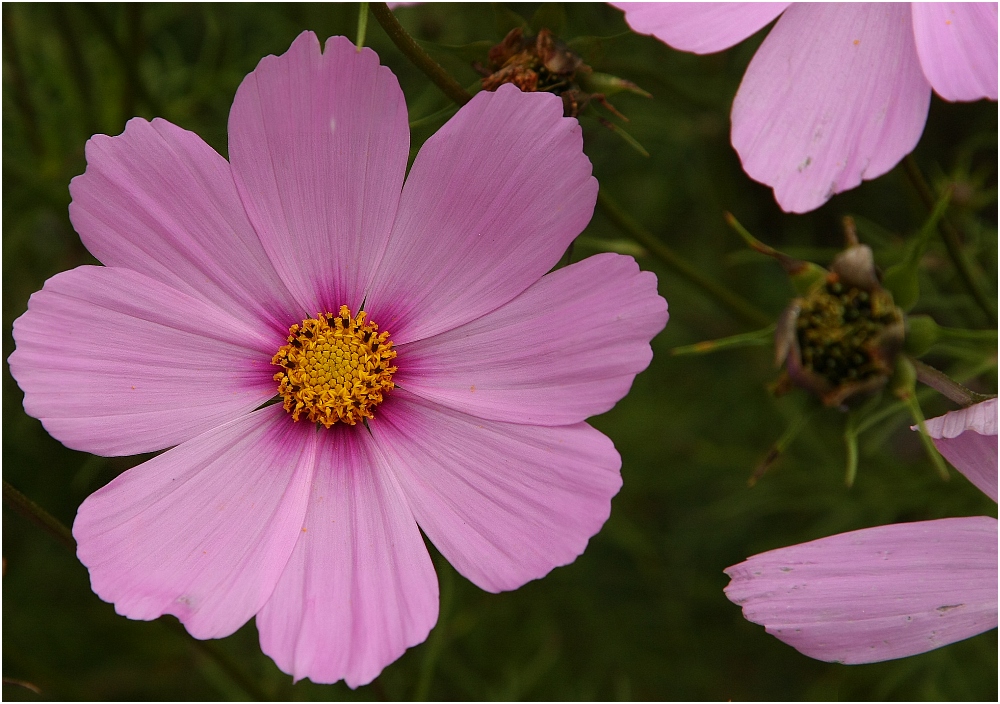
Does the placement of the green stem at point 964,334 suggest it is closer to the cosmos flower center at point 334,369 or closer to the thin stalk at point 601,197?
the thin stalk at point 601,197

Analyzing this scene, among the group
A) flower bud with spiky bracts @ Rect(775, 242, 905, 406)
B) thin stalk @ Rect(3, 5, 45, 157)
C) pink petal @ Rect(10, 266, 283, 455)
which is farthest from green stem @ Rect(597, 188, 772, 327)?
thin stalk @ Rect(3, 5, 45, 157)

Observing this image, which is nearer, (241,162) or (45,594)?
(241,162)

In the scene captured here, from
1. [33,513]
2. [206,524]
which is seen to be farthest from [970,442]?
[33,513]

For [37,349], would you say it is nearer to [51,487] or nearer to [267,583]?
[267,583]

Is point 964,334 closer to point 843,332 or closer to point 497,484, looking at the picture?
point 843,332

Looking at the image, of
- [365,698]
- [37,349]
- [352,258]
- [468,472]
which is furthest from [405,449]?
[365,698]

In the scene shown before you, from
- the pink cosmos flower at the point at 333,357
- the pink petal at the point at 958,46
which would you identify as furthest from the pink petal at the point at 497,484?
the pink petal at the point at 958,46

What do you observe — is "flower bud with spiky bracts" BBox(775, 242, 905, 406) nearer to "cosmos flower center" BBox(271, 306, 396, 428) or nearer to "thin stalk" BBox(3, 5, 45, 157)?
"cosmos flower center" BBox(271, 306, 396, 428)
